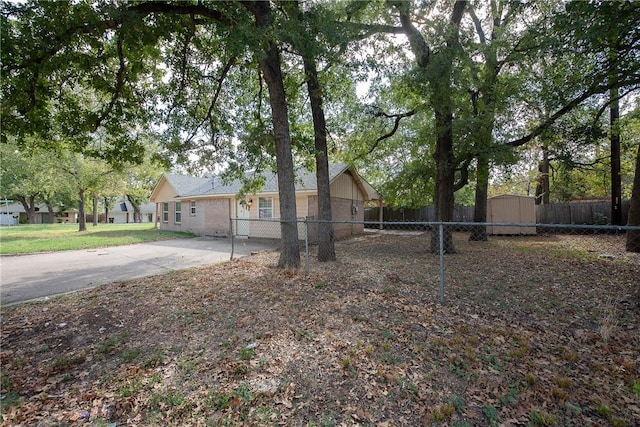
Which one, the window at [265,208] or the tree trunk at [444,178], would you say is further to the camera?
the window at [265,208]

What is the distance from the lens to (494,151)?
336 inches

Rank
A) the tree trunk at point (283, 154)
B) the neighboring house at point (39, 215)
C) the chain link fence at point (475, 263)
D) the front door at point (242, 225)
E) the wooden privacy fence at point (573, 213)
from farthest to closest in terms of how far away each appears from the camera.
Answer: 1. the neighboring house at point (39, 215)
2. the front door at point (242, 225)
3. the wooden privacy fence at point (573, 213)
4. the tree trunk at point (283, 154)
5. the chain link fence at point (475, 263)

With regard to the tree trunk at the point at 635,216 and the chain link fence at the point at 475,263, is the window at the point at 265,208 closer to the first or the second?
the chain link fence at the point at 475,263

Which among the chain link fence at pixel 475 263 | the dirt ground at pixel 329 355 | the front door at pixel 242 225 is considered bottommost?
the dirt ground at pixel 329 355

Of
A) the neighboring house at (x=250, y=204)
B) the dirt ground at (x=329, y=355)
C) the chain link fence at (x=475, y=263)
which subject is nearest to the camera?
the dirt ground at (x=329, y=355)

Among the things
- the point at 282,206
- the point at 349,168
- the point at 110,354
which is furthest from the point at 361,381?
the point at 349,168

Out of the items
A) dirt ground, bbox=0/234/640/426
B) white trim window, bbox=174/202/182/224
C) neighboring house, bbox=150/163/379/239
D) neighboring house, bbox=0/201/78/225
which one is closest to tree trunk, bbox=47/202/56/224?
neighboring house, bbox=0/201/78/225

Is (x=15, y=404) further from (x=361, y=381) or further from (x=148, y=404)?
(x=361, y=381)

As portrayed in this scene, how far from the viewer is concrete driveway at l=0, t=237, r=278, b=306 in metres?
6.07

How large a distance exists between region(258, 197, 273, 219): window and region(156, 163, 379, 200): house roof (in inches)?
22.2

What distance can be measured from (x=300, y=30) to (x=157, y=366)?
5.70m

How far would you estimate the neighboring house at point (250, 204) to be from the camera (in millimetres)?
14609

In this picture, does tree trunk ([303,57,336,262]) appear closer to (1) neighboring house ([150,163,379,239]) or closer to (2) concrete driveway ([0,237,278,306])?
(2) concrete driveway ([0,237,278,306])

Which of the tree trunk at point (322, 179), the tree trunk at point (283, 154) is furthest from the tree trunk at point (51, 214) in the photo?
the tree trunk at point (283, 154)
